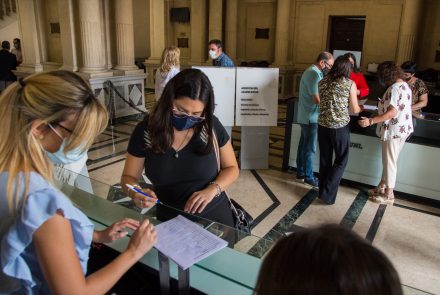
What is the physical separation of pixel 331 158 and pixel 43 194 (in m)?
3.71

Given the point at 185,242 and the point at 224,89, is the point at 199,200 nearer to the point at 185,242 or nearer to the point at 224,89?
the point at 185,242

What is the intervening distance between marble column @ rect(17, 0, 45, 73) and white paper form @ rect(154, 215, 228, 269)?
7925mm

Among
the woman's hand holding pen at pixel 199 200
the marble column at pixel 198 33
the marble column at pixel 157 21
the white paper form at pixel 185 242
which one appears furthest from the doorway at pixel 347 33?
the white paper form at pixel 185 242

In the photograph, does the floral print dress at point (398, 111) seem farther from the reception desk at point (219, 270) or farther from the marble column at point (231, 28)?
the marble column at point (231, 28)

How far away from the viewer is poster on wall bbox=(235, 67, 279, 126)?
4996 mm

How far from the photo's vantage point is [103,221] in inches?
67.9

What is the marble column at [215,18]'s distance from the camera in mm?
11555

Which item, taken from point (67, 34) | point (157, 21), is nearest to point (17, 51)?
point (67, 34)

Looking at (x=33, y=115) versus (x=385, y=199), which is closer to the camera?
(x=33, y=115)

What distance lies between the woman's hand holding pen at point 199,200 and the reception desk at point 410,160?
328 centimetres

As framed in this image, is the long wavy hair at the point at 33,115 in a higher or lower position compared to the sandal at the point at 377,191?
higher

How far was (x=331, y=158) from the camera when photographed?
14.0 feet

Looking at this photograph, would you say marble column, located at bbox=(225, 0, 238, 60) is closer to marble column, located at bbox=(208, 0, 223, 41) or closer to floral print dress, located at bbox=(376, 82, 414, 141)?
marble column, located at bbox=(208, 0, 223, 41)

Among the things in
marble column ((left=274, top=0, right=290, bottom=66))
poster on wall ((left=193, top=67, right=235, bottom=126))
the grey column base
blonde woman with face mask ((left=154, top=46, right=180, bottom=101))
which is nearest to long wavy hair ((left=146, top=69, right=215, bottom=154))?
poster on wall ((left=193, top=67, right=235, bottom=126))
